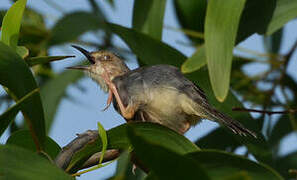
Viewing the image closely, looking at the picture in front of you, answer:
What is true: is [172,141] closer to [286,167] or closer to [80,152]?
[80,152]

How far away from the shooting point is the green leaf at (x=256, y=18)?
257 centimetres

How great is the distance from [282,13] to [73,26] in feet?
2.99

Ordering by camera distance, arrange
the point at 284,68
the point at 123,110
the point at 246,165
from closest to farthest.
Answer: the point at 246,165
the point at 123,110
the point at 284,68

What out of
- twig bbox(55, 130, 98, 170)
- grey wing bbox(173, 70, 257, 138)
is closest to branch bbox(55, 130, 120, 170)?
twig bbox(55, 130, 98, 170)

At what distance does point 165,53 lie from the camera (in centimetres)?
264

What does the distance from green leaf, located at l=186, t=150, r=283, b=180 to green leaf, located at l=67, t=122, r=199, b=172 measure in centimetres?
30

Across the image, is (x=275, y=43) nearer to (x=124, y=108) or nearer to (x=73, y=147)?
(x=124, y=108)

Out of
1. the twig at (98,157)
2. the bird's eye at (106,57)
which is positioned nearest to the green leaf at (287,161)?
the bird's eye at (106,57)

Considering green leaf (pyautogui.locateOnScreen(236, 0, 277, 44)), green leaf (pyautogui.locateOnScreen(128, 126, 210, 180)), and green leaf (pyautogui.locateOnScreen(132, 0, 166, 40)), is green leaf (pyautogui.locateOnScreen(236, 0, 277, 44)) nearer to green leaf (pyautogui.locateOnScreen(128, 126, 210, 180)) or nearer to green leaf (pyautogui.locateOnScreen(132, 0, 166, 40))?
green leaf (pyautogui.locateOnScreen(132, 0, 166, 40))

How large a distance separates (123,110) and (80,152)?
0.57m

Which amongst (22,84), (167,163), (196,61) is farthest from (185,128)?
(167,163)

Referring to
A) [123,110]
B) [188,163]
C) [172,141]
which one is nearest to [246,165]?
[188,163]

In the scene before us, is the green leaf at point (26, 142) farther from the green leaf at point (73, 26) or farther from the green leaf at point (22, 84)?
the green leaf at point (73, 26)

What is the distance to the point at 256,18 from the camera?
2.59 m
